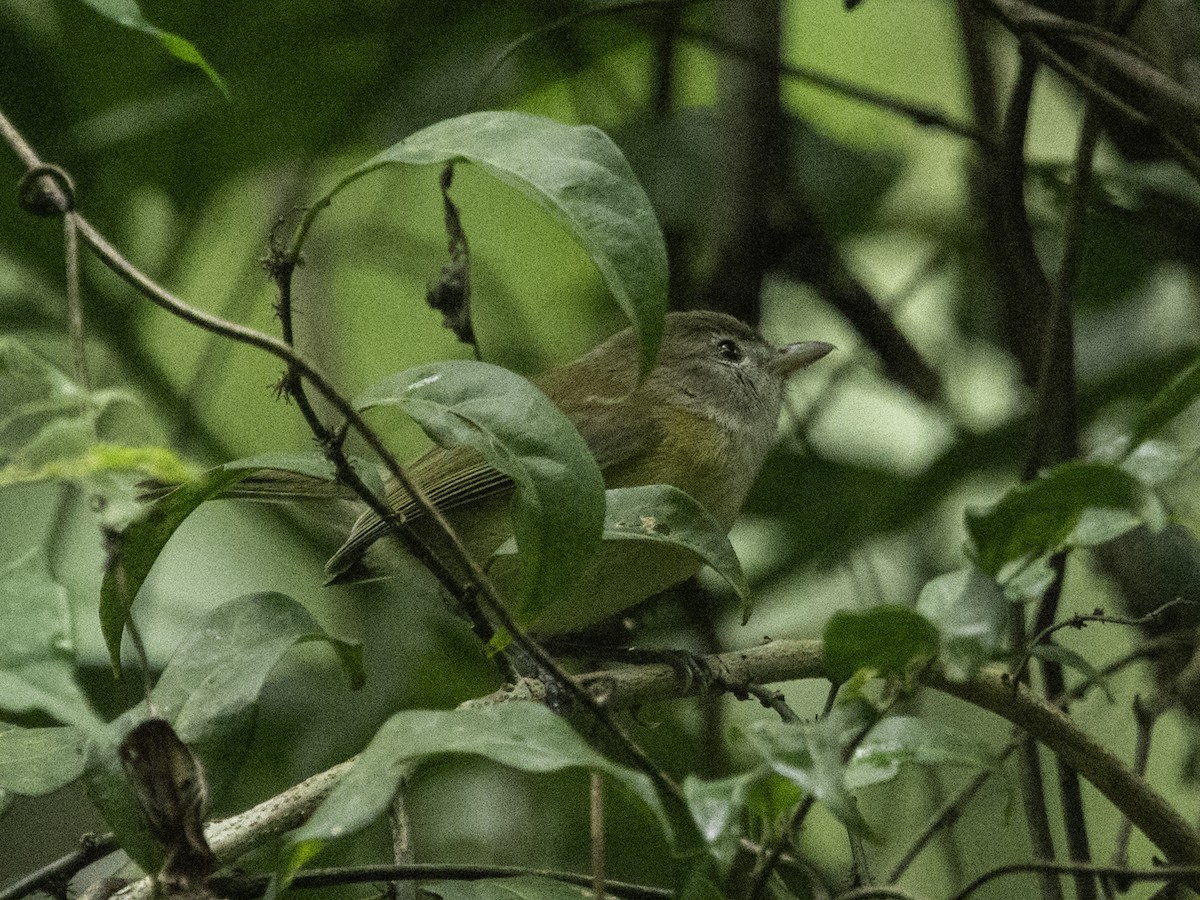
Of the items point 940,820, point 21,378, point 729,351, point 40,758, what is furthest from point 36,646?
point 729,351

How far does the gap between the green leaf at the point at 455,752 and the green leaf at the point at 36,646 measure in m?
0.40

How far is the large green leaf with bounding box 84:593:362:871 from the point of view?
169 centimetres

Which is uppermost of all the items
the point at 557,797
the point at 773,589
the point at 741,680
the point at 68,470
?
the point at 68,470

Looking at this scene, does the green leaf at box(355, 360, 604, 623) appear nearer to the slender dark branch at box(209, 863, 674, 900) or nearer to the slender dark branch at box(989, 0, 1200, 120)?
the slender dark branch at box(209, 863, 674, 900)

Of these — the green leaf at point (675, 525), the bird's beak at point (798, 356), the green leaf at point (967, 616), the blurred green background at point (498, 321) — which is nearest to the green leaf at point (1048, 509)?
the green leaf at point (967, 616)

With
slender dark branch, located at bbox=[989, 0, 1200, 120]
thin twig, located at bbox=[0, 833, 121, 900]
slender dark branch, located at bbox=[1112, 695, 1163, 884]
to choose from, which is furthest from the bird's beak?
thin twig, located at bbox=[0, 833, 121, 900]

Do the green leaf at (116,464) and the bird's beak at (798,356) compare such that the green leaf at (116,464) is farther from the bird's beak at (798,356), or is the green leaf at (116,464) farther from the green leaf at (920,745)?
the bird's beak at (798,356)

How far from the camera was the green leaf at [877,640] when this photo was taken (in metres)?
1.49

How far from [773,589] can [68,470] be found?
297cm

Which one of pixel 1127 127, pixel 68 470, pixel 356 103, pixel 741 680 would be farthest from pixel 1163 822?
pixel 356 103

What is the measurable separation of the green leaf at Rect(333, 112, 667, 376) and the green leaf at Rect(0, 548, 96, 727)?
695mm

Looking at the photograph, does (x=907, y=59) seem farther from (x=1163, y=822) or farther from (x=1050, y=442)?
(x=1163, y=822)

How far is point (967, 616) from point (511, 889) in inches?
32.1

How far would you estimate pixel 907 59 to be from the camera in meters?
5.97
